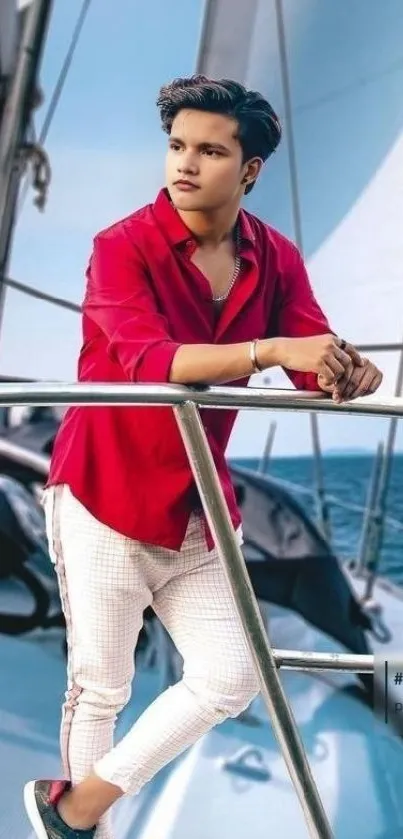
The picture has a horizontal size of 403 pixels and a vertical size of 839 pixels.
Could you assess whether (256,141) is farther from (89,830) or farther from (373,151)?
(373,151)

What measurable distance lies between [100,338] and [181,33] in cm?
127

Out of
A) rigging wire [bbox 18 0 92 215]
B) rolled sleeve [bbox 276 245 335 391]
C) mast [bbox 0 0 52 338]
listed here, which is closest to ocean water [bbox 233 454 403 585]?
mast [bbox 0 0 52 338]

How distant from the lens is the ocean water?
2.06 m

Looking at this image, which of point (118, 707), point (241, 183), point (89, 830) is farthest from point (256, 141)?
point (89, 830)

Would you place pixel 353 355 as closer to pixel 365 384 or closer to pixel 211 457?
pixel 365 384

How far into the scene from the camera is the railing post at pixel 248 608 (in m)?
0.73

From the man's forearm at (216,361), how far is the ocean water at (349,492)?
1328 mm

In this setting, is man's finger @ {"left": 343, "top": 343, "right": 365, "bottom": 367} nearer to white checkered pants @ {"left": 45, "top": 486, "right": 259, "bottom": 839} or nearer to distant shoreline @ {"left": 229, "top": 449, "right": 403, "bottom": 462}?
white checkered pants @ {"left": 45, "top": 486, "right": 259, "bottom": 839}

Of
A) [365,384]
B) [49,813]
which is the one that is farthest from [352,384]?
[49,813]

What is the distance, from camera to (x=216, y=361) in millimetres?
718

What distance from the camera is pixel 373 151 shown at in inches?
76.4

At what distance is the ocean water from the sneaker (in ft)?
4.08

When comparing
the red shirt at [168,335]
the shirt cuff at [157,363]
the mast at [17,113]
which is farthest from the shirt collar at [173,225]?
the mast at [17,113]

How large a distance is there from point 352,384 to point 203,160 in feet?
0.83
